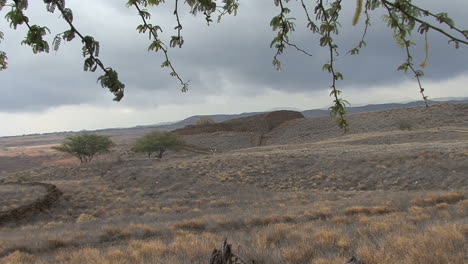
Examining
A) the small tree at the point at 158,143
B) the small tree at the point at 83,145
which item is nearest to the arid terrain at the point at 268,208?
the small tree at the point at 83,145

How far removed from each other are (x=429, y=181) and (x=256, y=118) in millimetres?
54469

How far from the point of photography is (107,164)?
39.3m

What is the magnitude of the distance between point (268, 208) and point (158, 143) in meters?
34.0

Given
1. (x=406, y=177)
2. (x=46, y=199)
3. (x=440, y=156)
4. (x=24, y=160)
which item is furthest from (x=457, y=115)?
(x=24, y=160)

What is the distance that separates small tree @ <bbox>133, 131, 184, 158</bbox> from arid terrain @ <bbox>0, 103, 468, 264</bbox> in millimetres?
A: 8626

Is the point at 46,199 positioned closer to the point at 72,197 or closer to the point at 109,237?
the point at 72,197

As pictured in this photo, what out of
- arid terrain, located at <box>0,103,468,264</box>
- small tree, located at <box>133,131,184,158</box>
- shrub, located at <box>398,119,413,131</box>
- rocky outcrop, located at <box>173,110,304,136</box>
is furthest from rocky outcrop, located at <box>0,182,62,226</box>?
rocky outcrop, located at <box>173,110,304,136</box>

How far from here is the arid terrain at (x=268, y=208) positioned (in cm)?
626

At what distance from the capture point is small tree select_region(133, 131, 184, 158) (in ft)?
158

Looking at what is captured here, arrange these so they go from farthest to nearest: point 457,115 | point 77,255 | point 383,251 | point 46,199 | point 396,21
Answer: point 457,115, point 46,199, point 77,255, point 383,251, point 396,21

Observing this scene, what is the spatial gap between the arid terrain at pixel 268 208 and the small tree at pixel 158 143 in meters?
8.63

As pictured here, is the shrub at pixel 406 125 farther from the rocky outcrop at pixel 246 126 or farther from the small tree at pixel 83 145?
the small tree at pixel 83 145

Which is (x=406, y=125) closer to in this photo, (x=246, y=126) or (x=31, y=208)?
(x=246, y=126)

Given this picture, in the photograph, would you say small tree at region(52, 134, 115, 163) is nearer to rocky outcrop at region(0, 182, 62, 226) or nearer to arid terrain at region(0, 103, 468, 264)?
arid terrain at region(0, 103, 468, 264)
